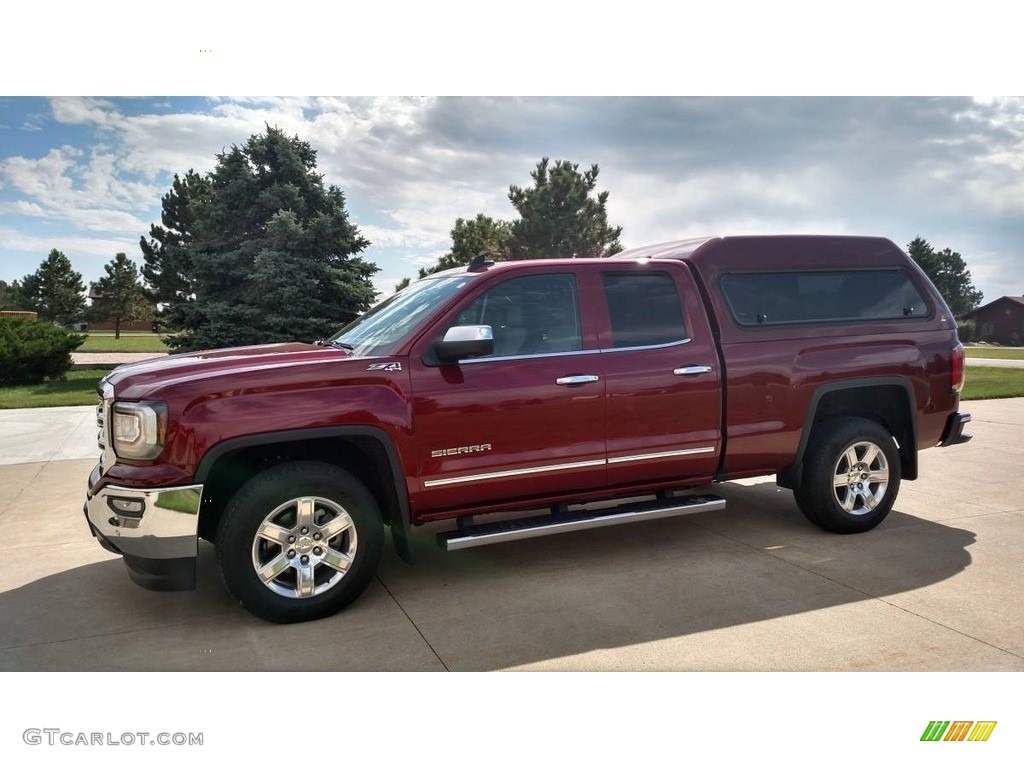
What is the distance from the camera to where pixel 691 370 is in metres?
4.72

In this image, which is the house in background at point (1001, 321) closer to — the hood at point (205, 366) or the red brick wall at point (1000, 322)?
the red brick wall at point (1000, 322)

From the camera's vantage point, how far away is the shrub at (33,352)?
1606 centimetres

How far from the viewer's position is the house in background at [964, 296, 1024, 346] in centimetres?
5372

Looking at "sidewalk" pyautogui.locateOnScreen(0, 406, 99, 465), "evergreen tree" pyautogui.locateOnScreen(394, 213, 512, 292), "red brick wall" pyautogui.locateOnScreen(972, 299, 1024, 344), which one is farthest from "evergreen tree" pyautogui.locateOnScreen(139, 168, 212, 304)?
"red brick wall" pyautogui.locateOnScreen(972, 299, 1024, 344)

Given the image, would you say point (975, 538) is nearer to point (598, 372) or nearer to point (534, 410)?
point (598, 372)

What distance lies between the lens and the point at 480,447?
Result: 13.7ft

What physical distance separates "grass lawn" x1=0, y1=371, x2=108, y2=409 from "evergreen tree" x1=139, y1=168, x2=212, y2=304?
111 inches

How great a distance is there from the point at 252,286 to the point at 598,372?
509 inches

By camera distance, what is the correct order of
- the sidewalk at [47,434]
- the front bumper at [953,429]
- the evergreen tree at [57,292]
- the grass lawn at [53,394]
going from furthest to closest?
the evergreen tree at [57,292] < the grass lawn at [53,394] < the sidewalk at [47,434] < the front bumper at [953,429]

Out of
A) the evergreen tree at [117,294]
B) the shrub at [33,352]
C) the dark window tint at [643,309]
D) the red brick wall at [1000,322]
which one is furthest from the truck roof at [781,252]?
the red brick wall at [1000,322]

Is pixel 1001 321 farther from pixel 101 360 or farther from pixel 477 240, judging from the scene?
pixel 101 360

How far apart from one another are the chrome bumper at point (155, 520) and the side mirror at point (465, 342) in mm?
1416

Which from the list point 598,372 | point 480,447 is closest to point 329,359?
point 480,447
